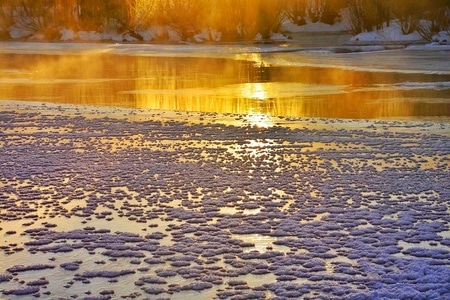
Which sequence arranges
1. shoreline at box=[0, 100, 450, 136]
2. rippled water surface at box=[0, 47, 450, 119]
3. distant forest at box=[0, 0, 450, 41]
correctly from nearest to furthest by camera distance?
shoreline at box=[0, 100, 450, 136] < rippled water surface at box=[0, 47, 450, 119] < distant forest at box=[0, 0, 450, 41]

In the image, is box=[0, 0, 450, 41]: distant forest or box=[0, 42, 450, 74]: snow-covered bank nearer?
box=[0, 42, 450, 74]: snow-covered bank

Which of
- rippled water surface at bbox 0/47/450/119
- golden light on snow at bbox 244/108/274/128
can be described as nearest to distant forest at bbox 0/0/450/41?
rippled water surface at bbox 0/47/450/119

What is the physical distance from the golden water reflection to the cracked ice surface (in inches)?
105

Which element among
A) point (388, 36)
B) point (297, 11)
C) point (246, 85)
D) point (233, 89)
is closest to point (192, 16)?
point (388, 36)

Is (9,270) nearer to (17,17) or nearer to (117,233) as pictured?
(117,233)

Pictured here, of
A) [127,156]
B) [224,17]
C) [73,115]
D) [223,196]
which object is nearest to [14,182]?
[127,156]

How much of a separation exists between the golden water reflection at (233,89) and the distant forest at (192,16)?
18.9 meters

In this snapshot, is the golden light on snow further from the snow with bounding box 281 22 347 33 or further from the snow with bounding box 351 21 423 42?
the snow with bounding box 281 22 347 33

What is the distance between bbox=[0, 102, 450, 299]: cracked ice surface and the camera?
5293mm

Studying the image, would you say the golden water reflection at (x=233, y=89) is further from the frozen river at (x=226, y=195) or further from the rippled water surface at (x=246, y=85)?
the frozen river at (x=226, y=195)

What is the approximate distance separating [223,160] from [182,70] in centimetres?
1416

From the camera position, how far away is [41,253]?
231 inches

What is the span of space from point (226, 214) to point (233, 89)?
1069cm

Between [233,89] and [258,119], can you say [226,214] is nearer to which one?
[258,119]
